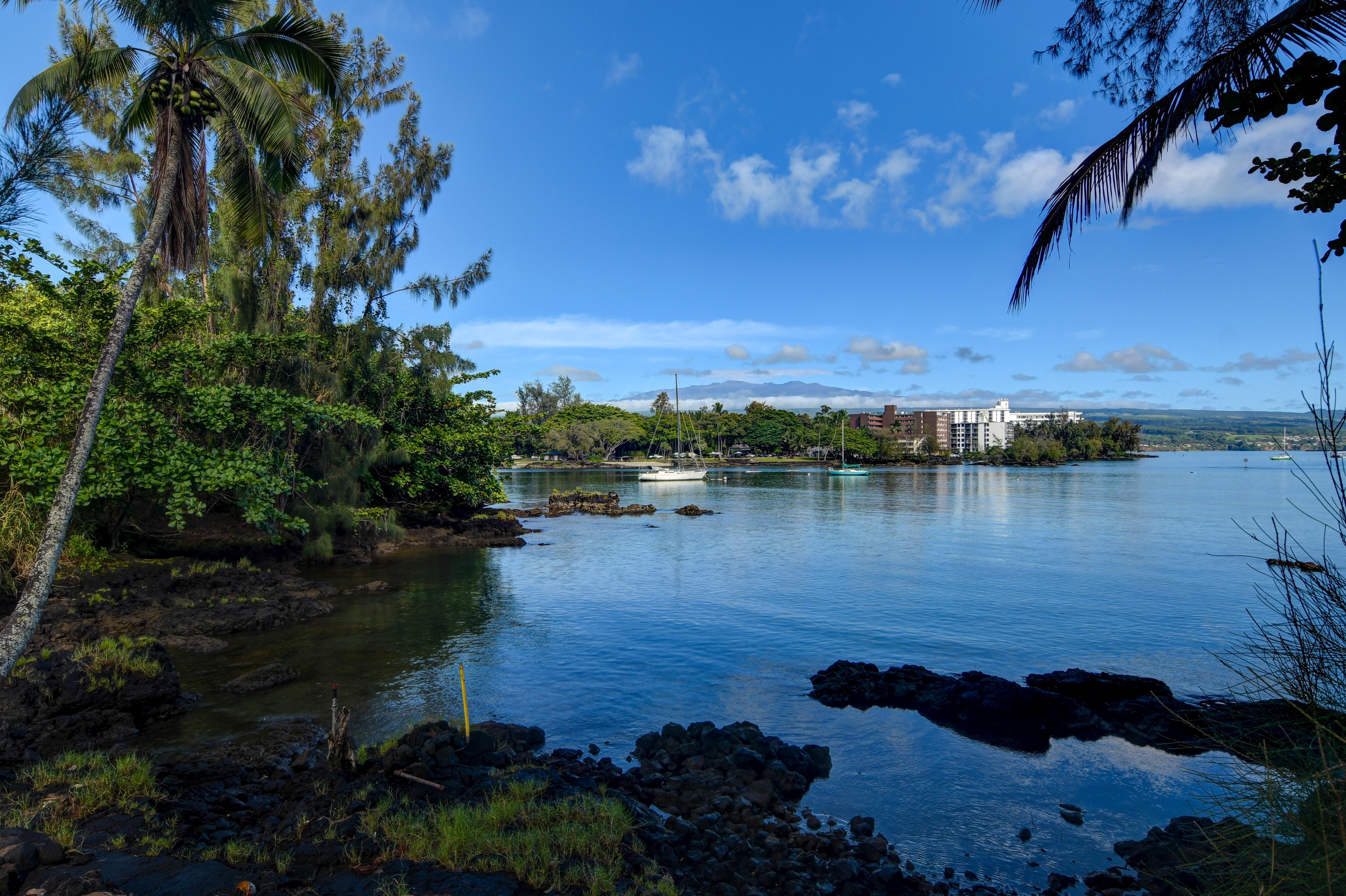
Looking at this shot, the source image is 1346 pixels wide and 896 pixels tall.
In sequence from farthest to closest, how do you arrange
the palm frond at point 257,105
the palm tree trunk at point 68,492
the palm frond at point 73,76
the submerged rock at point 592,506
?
1. the submerged rock at point 592,506
2. the palm frond at point 257,105
3. the palm frond at point 73,76
4. the palm tree trunk at point 68,492

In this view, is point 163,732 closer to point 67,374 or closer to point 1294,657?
point 67,374

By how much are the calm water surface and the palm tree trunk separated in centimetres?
212

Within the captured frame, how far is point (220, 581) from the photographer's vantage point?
17453mm

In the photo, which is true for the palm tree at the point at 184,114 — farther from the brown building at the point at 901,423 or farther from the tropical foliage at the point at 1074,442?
the brown building at the point at 901,423

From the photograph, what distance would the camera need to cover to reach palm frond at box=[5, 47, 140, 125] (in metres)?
9.47

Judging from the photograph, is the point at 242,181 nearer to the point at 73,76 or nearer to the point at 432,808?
the point at 73,76

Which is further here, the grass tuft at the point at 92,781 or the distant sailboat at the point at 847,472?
the distant sailboat at the point at 847,472

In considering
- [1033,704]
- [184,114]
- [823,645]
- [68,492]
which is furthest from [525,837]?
[823,645]

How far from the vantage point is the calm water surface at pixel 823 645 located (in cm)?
889

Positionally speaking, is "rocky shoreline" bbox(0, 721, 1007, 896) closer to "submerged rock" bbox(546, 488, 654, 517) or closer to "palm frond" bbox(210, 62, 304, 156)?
"palm frond" bbox(210, 62, 304, 156)

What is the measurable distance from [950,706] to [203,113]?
47.9 ft

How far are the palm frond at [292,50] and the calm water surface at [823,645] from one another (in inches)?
382

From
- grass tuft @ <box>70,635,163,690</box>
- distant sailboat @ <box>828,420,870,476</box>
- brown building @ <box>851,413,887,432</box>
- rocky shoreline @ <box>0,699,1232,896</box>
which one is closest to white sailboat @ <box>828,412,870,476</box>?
distant sailboat @ <box>828,420,870,476</box>

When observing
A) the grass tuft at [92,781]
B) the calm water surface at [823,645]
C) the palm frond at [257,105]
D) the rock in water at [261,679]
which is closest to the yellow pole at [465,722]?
→ the calm water surface at [823,645]
